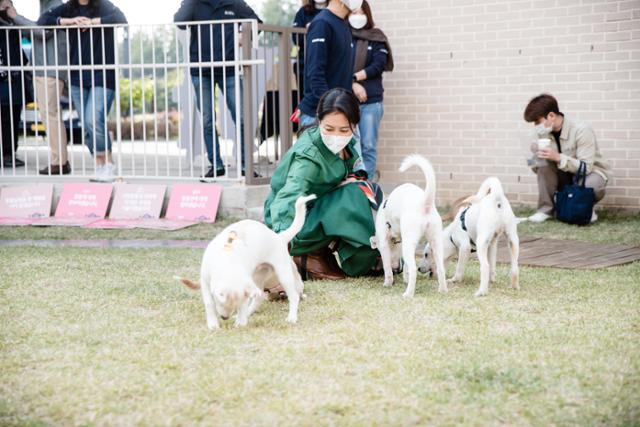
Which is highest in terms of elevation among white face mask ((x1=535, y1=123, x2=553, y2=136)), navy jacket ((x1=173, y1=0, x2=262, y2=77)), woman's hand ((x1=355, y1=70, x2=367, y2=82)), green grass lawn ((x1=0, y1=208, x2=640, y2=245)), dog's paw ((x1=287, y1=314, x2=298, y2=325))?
navy jacket ((x1=173, y1=0, x2=262, y2=77))

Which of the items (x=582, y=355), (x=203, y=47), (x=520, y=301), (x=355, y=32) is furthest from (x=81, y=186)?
(x=582, y=355)

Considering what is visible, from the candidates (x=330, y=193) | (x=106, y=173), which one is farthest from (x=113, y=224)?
(x=330, y=193)

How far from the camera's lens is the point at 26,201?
365 inches

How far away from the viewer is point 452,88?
1018cm

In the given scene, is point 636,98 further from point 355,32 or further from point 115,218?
point 115,218

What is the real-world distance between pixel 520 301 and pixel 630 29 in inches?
203

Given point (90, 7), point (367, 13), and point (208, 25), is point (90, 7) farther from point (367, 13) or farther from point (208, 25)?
point (367, 13)

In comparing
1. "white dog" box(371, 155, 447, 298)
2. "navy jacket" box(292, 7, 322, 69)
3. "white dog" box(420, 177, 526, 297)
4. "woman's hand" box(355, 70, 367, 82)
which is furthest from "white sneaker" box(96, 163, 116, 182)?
"white dog" box(420, 177, 526, 297)

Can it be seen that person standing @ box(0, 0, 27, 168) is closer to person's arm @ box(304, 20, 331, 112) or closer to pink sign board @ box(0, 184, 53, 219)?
pink sign board @ box(0, 184, 53, 219)

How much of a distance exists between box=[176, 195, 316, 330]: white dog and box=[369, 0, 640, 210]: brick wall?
223 inches

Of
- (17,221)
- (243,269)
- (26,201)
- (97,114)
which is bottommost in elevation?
(17,221)

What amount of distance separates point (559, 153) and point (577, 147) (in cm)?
18

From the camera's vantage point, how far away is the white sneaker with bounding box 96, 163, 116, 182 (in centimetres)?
955

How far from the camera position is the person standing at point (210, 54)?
9.20 metres
